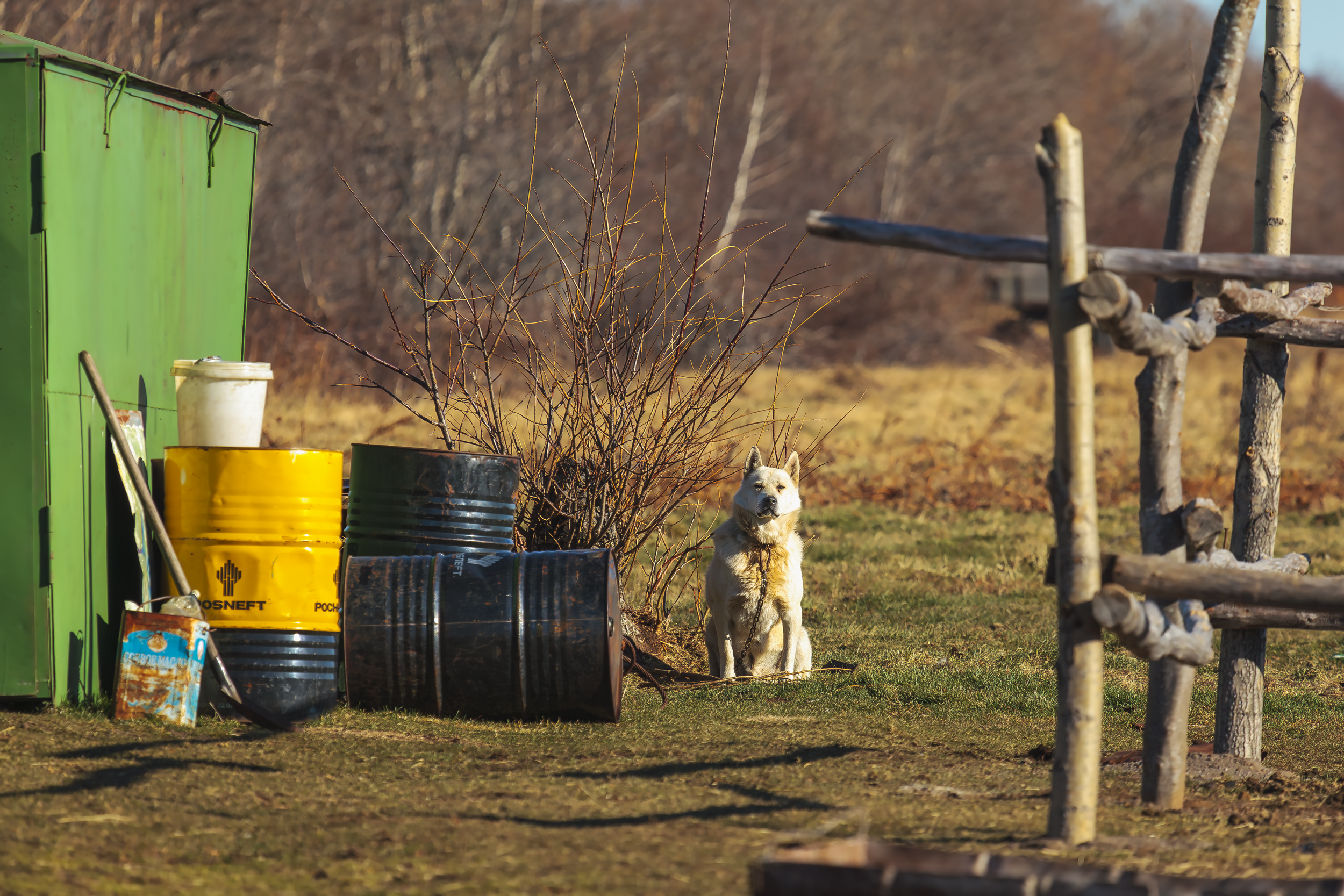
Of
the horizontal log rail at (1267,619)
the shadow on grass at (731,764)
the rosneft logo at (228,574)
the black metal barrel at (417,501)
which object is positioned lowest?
the shadow on grass at (731,764)

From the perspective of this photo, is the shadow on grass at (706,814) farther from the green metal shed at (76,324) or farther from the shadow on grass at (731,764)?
the green metal shed at (76,324)

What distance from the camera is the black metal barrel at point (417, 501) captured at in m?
6.58

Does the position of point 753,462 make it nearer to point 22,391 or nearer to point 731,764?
point 731,764

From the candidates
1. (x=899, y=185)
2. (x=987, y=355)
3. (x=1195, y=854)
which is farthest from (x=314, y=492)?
(x=899, y=185)

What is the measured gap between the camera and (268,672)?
593 centimetres

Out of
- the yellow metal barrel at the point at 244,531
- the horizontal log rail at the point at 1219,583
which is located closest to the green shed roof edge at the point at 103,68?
the yellow metal barrel at the point at 244,531

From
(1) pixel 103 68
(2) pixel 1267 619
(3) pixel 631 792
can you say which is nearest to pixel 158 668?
(3) pixel 631 792

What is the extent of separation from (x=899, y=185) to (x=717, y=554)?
29.5 meters

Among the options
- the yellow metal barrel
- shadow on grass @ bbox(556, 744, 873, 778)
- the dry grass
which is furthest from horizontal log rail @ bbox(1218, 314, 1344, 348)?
the dry grass

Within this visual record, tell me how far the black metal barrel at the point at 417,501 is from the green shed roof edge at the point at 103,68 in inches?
77.2

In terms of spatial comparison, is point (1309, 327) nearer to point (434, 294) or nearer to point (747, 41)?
point (434, 294)

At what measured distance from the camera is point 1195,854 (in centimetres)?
Answer: 417

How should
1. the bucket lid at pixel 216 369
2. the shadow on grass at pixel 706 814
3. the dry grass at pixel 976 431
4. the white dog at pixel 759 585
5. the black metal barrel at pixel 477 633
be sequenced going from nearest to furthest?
the shadow on grass at pixel 706 814 → the black metal barrel at pixel 477 633 → the bucket lid at pixel 216 369 → the white dog at pixel 759 585 → the dry grass at pixel 976 431

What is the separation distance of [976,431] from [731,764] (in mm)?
13755
